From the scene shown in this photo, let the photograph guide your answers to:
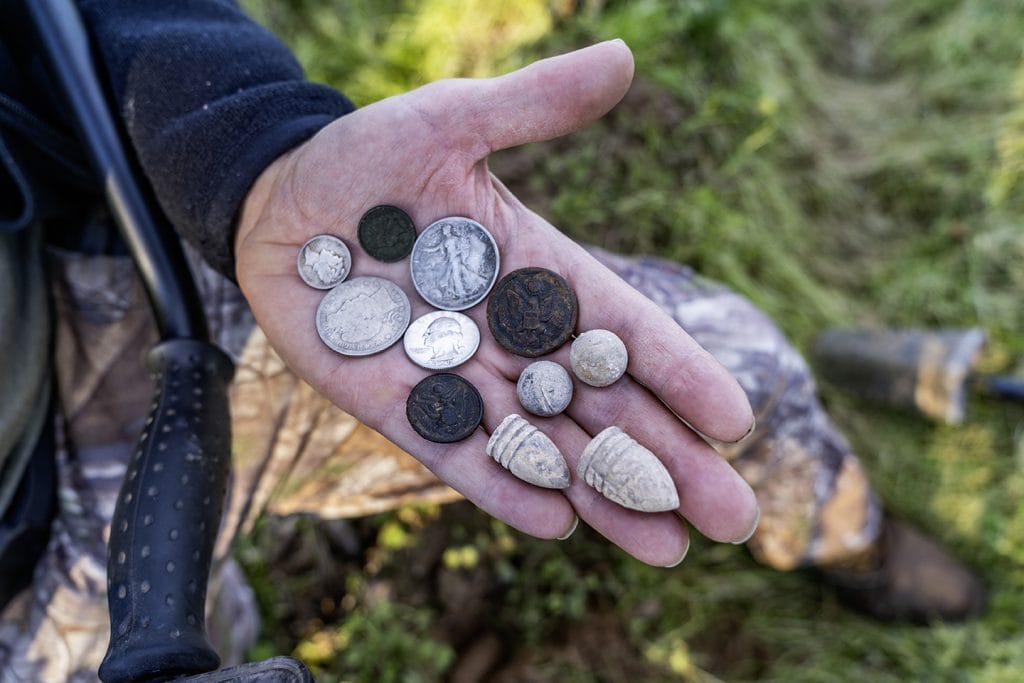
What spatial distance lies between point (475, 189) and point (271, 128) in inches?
18.8

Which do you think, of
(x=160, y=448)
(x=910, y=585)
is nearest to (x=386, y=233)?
(x=160, y=448)

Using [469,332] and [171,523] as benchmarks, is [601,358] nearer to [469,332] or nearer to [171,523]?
[469,332]

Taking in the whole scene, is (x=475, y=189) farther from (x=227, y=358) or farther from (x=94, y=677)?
(x=94, y=677)

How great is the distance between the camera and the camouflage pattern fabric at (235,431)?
5.37ft

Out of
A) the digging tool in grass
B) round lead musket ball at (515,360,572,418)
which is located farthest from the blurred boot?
round lead musket ball at (515,360,572,418)

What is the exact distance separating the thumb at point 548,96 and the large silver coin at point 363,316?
1.44ft

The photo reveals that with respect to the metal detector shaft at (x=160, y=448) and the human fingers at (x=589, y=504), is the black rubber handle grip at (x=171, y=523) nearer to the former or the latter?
the metal detector shaft at (x=160, y=448)

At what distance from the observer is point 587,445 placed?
1533mm

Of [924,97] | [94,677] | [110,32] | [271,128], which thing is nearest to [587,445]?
[271,128]

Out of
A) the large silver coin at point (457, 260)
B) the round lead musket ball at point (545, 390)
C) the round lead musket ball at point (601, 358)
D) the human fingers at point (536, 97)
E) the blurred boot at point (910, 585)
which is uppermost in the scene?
the human fingers at point (536, 97)

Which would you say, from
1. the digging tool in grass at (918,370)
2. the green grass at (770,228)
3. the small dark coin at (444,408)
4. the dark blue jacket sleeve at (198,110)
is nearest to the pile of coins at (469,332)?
the small dark coin at (444,408)

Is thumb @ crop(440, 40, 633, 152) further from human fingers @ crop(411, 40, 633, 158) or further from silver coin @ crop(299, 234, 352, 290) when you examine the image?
silver coin @ crop(299, 234, 352, 290)

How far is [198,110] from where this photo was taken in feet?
5.25

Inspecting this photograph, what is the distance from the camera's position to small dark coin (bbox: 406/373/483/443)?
5.08 ft
